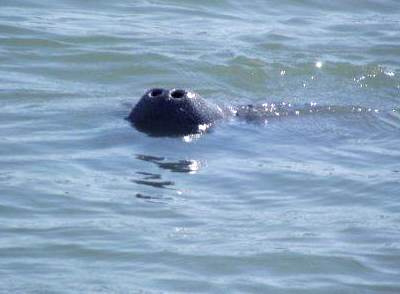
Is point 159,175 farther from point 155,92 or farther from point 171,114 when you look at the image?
point 155,92

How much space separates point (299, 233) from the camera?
26.0 ft

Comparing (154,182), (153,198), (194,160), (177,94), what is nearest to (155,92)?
(177,94)

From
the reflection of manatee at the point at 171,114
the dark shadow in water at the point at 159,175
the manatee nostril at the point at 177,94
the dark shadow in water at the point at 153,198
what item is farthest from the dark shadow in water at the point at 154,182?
the manatee nostril at the point at 177,94

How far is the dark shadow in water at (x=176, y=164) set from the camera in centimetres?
923

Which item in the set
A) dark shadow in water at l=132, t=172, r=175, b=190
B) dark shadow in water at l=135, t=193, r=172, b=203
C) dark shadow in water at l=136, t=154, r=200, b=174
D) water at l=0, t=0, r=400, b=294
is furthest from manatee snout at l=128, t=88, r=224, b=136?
dark shadow in water at l=135, t=193, r=172, b=203

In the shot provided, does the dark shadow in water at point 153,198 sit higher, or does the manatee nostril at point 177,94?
the manatee nostril at point 177,94

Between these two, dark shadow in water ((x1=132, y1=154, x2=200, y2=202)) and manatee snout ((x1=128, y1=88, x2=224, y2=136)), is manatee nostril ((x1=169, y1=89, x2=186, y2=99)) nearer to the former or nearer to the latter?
manatee snout ((x1=128, y1=88, x2=224, y2=136))

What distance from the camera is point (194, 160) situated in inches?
374

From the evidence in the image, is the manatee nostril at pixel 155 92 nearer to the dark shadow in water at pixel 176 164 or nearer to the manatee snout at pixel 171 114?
the manatee snout at pixel 171 114

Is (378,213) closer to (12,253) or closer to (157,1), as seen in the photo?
(12,253)

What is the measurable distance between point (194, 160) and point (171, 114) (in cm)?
74

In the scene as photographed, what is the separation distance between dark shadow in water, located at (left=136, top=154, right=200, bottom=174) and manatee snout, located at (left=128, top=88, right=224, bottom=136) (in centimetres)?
61

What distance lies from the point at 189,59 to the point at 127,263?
588cm

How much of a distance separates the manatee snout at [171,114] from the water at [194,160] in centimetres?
16
